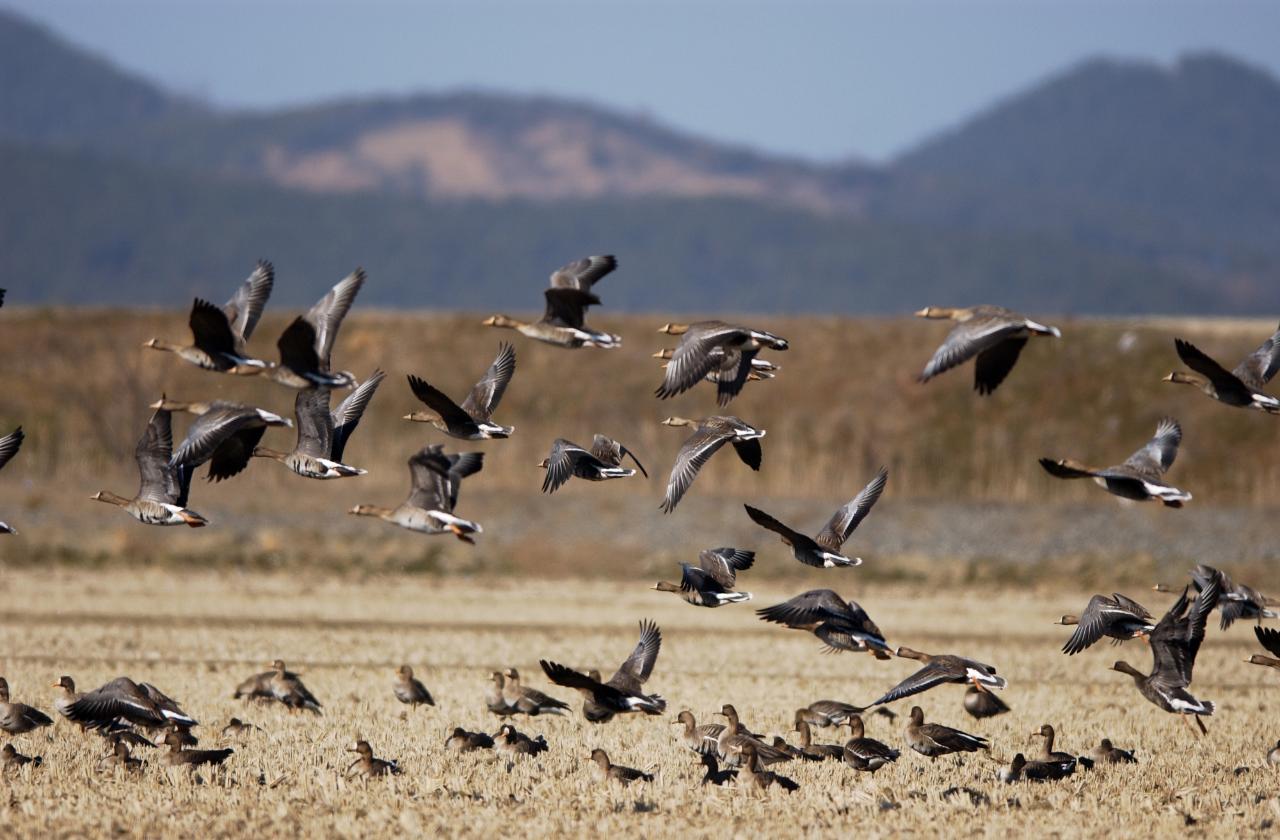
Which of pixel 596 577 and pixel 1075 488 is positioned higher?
pixel 1075 488

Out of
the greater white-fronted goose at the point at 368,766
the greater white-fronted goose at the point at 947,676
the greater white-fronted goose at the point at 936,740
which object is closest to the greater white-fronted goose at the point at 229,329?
the greater white-fronted goose at the point at 368,766

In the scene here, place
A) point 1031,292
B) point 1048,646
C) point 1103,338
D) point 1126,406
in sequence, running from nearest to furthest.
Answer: point 1048,646 → point 1126,406 → point 1103,338 → point 1031,292

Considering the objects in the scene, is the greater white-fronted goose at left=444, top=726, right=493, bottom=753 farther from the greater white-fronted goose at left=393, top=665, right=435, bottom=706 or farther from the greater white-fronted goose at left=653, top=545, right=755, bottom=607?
the greater white-fronted goose at left=393, top=665, right=435, bottom=706

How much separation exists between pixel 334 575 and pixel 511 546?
414cm

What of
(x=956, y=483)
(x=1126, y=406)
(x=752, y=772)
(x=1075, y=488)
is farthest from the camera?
(x=1126, y=406)

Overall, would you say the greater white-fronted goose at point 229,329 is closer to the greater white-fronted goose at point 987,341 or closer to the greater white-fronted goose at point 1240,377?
the greater white-fronted goose at point 987,341

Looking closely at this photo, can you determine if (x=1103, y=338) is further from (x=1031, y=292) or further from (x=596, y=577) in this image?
(x=1031, y=292)

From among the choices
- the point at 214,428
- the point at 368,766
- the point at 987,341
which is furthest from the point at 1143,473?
the point at 214,428

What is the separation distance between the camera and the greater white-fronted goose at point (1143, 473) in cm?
1456

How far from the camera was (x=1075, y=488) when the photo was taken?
140 ft

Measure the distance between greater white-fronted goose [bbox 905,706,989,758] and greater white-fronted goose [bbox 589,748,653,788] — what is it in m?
2.58

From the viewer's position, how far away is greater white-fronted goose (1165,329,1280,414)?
14062 millimetres

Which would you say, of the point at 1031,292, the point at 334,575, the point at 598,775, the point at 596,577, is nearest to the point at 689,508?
the point at 596,577

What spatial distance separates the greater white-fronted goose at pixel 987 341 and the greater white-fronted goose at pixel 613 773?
4.26 m
